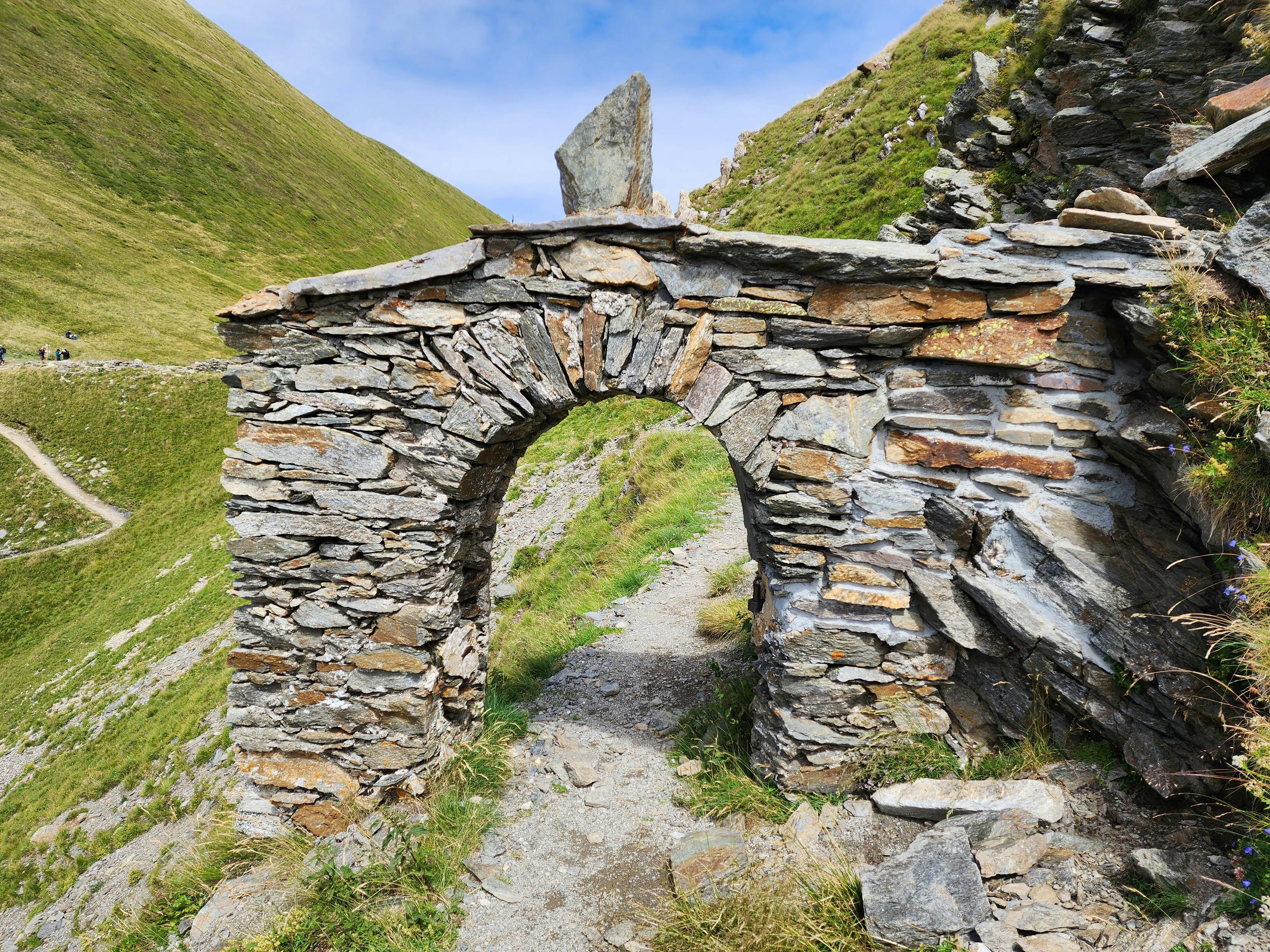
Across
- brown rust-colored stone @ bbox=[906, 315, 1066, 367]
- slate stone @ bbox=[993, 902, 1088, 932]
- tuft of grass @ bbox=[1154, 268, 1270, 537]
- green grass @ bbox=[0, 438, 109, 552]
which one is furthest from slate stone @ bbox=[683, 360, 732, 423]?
green grass @ bbox=[0, 438, 109, 552]

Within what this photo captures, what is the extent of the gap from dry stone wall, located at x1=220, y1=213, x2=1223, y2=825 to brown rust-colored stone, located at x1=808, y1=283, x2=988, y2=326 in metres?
0.01

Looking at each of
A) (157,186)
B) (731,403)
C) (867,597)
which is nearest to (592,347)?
(731,403)

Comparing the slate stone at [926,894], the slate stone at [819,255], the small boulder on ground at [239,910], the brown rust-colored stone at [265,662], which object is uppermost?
the slate stone at [819,255]

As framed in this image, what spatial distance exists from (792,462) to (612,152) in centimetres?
276

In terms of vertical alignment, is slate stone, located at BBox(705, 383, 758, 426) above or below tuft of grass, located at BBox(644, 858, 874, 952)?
above

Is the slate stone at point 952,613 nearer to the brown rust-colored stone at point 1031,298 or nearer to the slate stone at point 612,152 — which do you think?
the brown rust-colored stone at point 1031,298

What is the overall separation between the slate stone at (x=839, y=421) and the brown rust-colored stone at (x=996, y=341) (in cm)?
48

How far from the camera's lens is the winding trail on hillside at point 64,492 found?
2356 centimetres

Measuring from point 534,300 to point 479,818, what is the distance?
161 inches

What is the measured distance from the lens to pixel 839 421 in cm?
433

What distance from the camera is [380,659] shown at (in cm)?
490

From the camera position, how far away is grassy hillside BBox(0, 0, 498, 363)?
4331 cm

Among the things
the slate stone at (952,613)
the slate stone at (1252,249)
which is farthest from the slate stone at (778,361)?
the slate stone at (1252,249)

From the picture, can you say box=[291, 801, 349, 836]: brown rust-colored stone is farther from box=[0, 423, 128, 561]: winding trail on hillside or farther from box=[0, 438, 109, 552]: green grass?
box=[0, 438, 109, 552]: green grass
